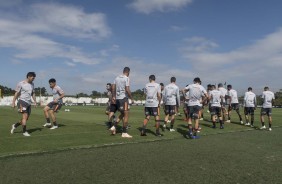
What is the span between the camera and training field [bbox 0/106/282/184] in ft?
18.1

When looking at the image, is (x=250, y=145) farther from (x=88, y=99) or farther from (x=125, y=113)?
(x=88, y=99)

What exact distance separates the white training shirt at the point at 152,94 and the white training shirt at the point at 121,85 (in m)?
0.98

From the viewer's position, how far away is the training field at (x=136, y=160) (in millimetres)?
5527

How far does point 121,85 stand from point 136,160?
13.7ft

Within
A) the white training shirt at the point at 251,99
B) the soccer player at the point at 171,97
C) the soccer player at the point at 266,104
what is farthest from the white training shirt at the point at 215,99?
the soccer player at the point at 171,97

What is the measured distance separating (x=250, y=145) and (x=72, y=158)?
5122 millimetres

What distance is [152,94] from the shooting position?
11.3 m

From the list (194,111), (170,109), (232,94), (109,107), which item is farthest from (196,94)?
(232,94)

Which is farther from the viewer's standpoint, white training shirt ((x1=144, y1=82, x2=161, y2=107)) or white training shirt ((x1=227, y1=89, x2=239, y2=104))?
white training shirt ((x1=227, y1=89, x2=239, y2=104))

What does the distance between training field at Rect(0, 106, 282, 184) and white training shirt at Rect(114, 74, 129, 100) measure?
1472 mm

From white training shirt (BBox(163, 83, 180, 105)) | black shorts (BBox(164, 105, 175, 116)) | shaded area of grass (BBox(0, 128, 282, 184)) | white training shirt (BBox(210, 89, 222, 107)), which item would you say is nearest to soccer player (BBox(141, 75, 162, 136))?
white training shirt (BBox(163, 83, 180, 105))

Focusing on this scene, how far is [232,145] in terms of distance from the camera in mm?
9141

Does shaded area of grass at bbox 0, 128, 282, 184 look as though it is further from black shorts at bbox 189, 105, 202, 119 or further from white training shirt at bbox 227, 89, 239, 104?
white training shirt at bbox 227, 89, 239, 104

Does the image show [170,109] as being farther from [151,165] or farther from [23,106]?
[151,165]
